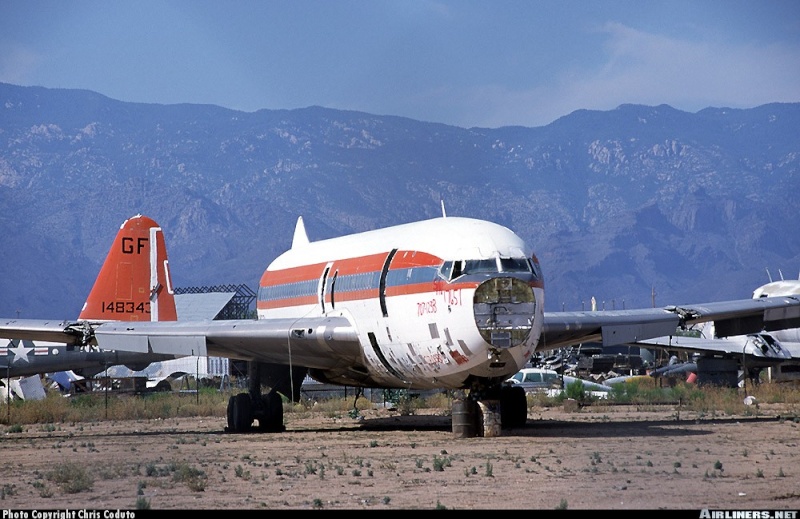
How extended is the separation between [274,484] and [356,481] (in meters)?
1.20

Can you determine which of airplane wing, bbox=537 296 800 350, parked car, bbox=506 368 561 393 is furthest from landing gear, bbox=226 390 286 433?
parked car, bbox=506 368 561 393

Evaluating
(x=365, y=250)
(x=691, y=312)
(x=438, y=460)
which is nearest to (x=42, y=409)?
(x=365, y=250)

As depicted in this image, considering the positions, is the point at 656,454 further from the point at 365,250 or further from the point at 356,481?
the point at 365,250

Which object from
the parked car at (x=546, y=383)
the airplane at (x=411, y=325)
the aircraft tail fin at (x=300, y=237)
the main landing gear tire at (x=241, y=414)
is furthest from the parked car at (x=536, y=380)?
the main landing gear tire at (x=241, y=414)

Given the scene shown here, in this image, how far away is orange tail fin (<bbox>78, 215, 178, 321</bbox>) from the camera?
39.4 m

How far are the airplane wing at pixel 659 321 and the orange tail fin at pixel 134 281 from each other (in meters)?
13.4

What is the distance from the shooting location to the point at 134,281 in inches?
1576

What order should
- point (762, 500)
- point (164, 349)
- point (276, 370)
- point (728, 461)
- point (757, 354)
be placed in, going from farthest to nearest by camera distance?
point (757, 354) → point (276, 370) → point (164, 349) → point (728, 461) → point (762, 500)

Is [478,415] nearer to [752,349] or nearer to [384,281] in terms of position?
[384,281]

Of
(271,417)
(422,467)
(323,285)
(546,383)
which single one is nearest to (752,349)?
(546,383)

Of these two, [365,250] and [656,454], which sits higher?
[365,250]

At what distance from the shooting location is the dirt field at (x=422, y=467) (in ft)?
55.6

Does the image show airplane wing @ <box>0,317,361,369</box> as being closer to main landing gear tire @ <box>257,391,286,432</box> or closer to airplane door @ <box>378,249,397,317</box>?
main landing gear tire @ <box>257,391,286,432</box>

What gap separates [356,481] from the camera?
1956 centimetres
